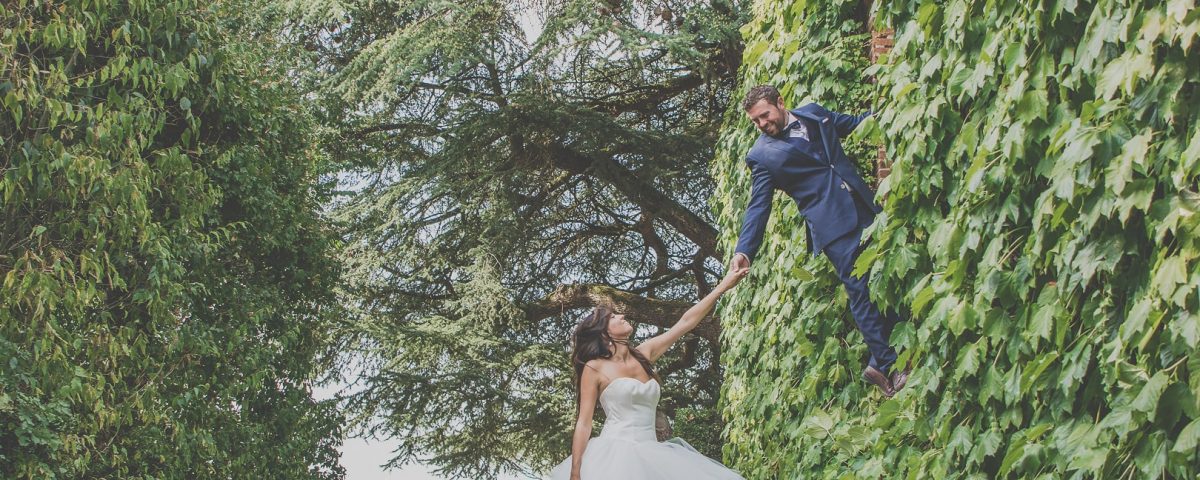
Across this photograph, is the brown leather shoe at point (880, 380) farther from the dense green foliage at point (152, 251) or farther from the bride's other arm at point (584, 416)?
the dense green foliage at point (152, 251)

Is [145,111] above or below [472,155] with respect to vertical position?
below

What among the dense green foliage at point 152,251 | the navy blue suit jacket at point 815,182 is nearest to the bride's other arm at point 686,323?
the navy blue suit jacket at point 815,182

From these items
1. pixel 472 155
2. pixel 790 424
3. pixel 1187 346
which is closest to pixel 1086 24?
pixel 1187 346

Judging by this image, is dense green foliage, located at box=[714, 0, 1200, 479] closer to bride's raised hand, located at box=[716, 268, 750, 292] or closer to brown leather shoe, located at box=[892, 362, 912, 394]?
brown leather shoe, located at box=[892, 362, 912, 394]

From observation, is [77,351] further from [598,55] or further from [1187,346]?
[598,55]

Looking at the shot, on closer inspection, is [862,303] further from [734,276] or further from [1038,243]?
[1038,243]

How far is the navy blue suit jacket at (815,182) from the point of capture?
487 cm

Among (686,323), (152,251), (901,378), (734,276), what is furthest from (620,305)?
(901,378)

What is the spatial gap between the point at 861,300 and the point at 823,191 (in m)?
0.48

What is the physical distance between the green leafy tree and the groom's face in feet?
24.8

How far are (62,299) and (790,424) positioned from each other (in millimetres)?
4225

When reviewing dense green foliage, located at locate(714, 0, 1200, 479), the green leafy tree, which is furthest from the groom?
the green leafy tree

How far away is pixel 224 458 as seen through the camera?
8.91 meters

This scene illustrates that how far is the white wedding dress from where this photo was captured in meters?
5.47
